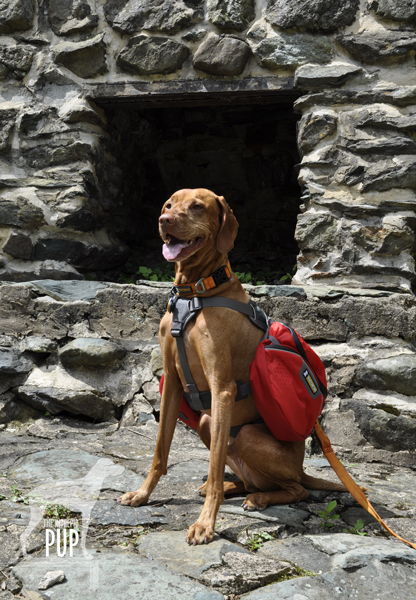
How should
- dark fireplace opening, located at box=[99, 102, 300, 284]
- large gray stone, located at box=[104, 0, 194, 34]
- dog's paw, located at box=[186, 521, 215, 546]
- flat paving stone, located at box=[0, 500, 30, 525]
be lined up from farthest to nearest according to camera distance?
dark fireplace opening, located at box=[99, 102, 300, 284], large gray stone, located at box=[104, 0, 194, 34], flat paving stone, located at box=[0, 500, 30, 525], dog's paw, located at box=[186, 521, 215, 546]

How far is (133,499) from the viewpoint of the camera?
6.73 feet

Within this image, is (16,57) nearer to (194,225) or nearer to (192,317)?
(194,225)

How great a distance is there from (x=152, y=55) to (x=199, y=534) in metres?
3.29

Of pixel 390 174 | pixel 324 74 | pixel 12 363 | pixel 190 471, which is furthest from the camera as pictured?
pixel 324 74

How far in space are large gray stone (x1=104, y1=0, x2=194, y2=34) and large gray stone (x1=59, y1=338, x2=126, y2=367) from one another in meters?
2.31

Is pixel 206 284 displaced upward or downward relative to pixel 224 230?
downward

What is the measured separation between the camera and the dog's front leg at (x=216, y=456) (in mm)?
1785

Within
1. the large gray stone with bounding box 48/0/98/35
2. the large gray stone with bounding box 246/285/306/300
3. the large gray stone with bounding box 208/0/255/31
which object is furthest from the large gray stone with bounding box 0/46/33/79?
the large gray stone with bounding box 246/285/306/300

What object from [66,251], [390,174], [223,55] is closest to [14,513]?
[66,251]

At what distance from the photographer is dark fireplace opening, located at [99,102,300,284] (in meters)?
5.04

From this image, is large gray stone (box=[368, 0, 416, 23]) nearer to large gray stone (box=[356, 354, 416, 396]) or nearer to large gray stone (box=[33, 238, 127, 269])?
large gray stone (box=[356, 354, 416, 396])

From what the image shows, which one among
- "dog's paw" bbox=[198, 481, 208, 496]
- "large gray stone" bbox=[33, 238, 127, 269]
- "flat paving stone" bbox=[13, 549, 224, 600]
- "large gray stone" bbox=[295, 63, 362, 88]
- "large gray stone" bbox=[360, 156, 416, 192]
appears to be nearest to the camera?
"flat paving stone" bbox=[13, 549, 224, 600]

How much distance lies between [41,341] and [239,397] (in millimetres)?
1795

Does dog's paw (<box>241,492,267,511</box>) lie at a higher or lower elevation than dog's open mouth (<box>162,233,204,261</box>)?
lower
